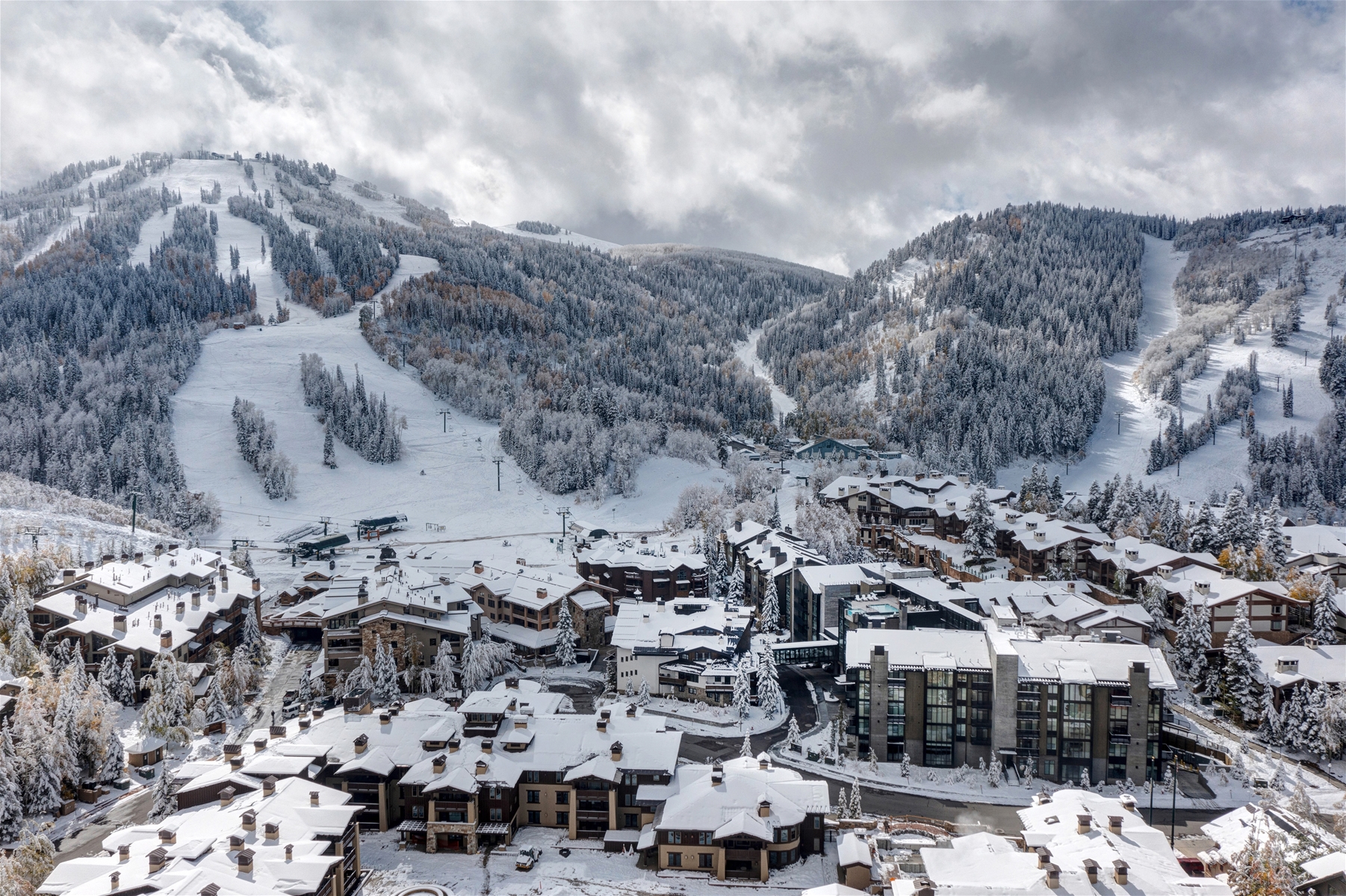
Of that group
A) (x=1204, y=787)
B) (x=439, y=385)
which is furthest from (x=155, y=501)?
(x=1204, y=787)

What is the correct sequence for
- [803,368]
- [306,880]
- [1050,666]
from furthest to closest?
[803,368]
[1050,666]
[306,880]

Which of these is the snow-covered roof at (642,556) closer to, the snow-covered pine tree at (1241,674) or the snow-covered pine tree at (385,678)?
the snow-covered pine tree at (385,678)

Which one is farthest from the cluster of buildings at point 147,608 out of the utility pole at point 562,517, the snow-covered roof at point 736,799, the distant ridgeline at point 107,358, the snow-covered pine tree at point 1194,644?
the snow-covered pine tree at point 1194,644

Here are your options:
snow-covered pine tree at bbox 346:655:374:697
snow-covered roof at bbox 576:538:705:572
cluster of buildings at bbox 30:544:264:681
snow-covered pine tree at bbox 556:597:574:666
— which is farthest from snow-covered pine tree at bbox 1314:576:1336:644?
cluster of buildings at bbox 30:544:264:681

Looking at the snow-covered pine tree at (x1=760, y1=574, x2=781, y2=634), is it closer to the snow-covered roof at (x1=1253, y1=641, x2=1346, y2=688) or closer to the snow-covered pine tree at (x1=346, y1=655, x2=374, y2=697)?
the snow-covered pine tree at (x1=346, y1=655, x2=374, y2=697)

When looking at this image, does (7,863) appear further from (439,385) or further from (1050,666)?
(439,385)

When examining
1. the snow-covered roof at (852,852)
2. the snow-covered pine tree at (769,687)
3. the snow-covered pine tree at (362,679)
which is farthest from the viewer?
the snow-covered pine tree at (769,687)
